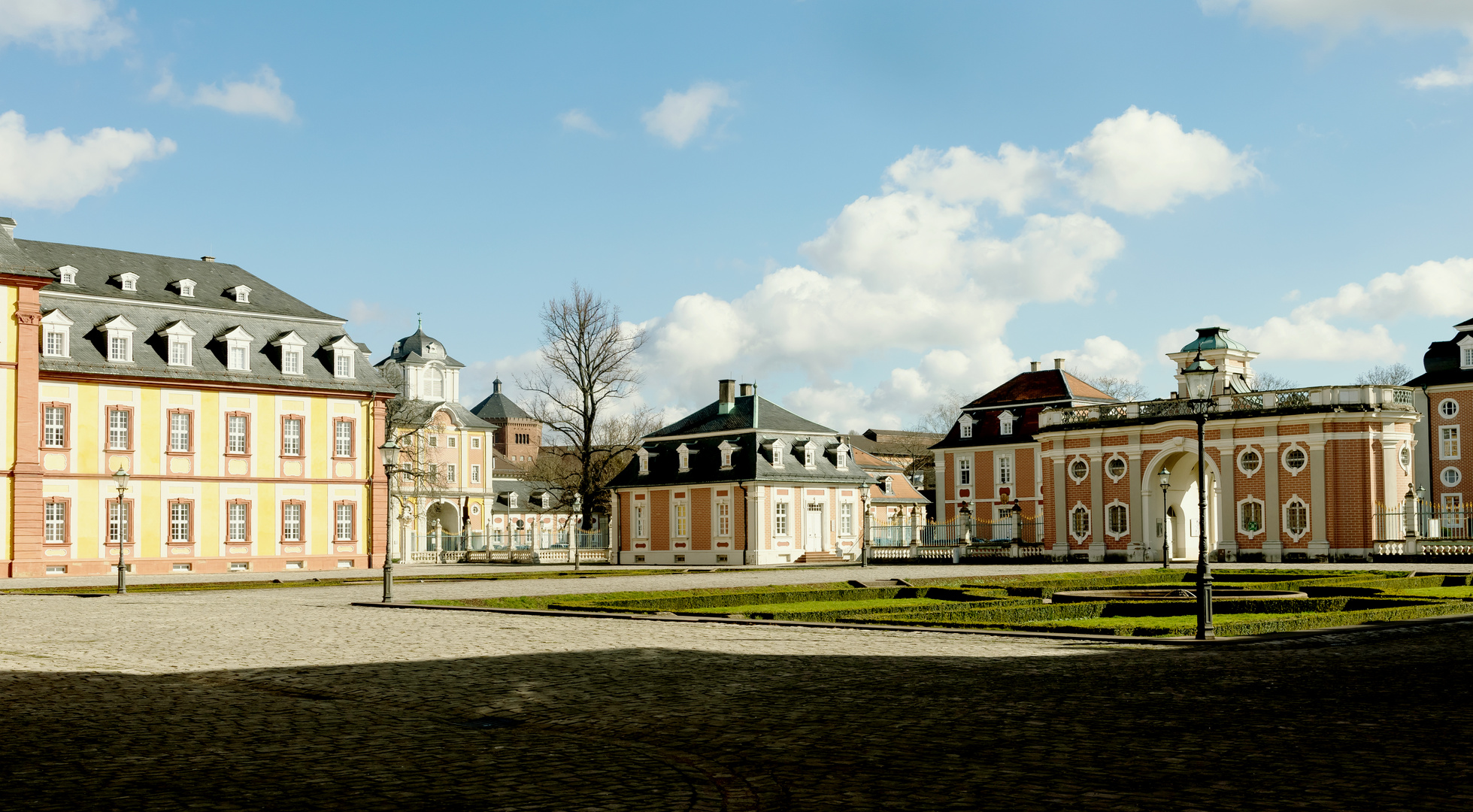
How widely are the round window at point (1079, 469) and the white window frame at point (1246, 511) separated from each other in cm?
653

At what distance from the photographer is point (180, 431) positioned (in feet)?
170

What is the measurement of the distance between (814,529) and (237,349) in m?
26.0

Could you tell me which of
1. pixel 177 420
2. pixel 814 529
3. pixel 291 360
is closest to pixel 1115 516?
pixel 814 529

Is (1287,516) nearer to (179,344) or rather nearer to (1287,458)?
(1287,458)

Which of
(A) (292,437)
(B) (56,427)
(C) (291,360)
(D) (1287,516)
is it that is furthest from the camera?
(C) (291,360)

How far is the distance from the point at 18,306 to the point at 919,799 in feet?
152

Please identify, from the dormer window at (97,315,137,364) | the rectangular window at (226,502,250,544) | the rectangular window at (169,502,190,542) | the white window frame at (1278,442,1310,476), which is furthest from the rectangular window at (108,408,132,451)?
the white window frame at (1278,442,1310,476)

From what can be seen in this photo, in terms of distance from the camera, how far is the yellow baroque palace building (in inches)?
1854

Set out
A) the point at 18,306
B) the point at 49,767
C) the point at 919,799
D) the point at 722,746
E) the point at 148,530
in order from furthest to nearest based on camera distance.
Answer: the point at 148,530
the point at 18,306
the point at 722,746
the point at 49,767
the point at 919,799

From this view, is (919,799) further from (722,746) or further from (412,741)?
(412,741)

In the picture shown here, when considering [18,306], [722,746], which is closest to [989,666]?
[722,746]

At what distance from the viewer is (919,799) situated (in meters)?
7.81

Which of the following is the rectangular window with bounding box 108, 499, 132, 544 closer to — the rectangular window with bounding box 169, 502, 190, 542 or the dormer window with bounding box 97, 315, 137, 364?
the rectangular window with bounding box 169, 502, 190, 542

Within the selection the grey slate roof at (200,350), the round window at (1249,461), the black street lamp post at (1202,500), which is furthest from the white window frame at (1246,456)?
the grey slate roof at (200,350)
